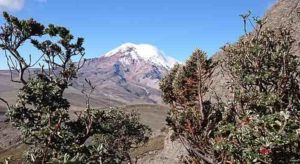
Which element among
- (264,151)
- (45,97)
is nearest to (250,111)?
(264,151)

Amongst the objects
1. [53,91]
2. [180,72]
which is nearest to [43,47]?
[53,91]

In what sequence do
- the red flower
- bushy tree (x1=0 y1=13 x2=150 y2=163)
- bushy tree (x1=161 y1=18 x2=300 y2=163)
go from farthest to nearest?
bushy tree (x1=0 y1=13 x2=150 y2=163), bushy tree (x1=161 y1=18 x2=300 y2=163), the red flower

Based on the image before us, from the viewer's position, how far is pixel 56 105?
42.5 meters

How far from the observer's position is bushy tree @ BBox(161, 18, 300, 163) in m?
21.2

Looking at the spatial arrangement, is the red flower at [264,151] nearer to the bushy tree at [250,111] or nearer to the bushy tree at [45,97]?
the bushy tree at [250,111]

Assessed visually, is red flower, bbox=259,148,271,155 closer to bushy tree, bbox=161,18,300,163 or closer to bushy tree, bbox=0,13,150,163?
bushy tree, bbox=161,18,300,163

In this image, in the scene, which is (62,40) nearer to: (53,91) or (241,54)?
(53,91)

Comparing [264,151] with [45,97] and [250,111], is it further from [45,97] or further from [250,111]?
[45,97]

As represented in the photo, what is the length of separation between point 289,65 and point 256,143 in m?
17.7

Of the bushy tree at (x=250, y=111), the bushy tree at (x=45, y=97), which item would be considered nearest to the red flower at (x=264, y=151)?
the bushy tree at (x=250, y=111)

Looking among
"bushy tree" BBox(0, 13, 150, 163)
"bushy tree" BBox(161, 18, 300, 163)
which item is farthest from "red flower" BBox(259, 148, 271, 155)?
"bushy tree" BBox(0, 13, 150, 163)

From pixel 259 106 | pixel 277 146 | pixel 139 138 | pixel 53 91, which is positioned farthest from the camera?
pixel 139 138

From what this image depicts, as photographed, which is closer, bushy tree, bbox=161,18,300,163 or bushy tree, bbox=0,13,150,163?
bushy tree, bbox=161,18,300,163

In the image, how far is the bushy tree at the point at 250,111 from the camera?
69.5 feet
